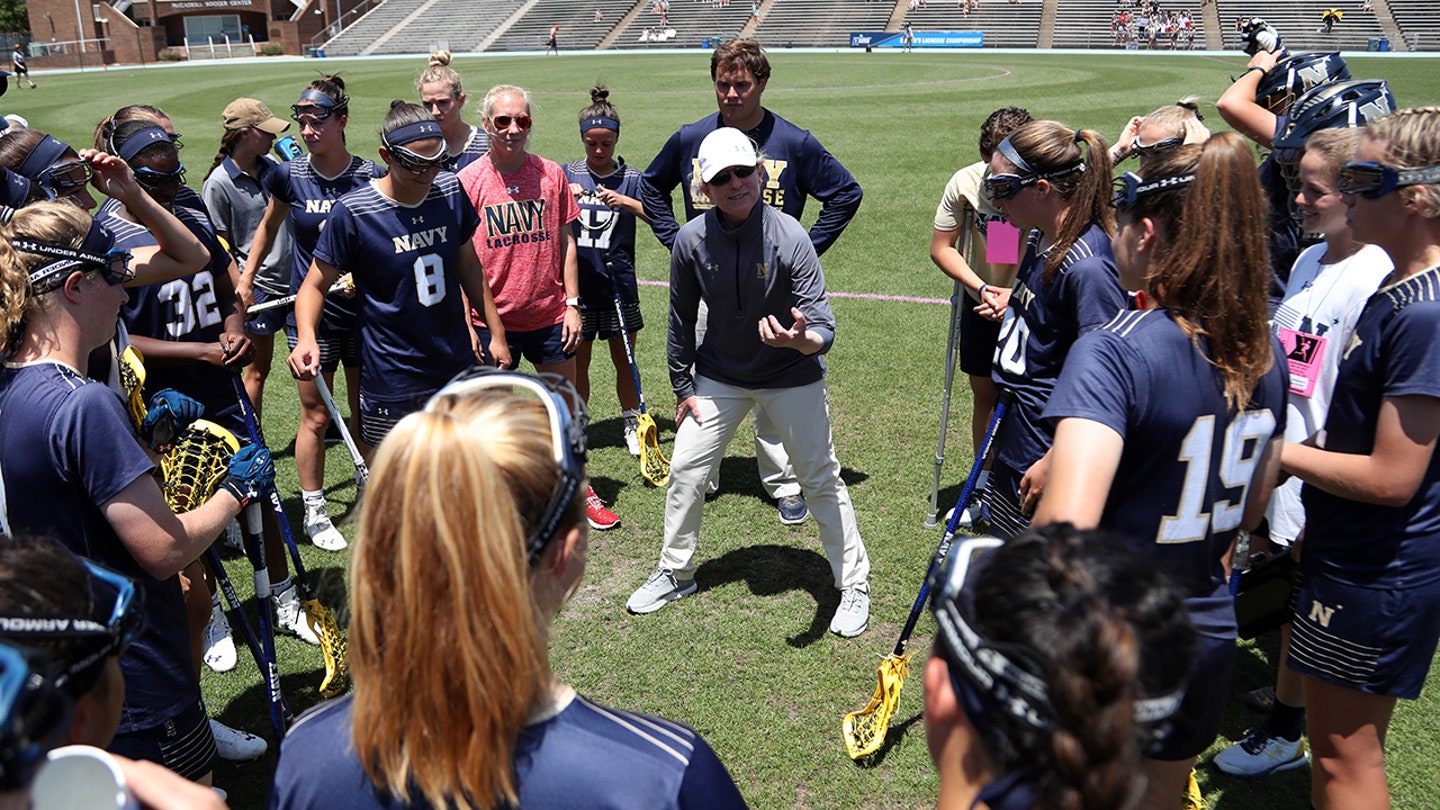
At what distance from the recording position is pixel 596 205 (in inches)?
297

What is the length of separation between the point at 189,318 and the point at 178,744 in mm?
2824

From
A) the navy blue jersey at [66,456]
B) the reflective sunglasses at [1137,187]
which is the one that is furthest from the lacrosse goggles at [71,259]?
the reflective sunglasses at [1137,187]

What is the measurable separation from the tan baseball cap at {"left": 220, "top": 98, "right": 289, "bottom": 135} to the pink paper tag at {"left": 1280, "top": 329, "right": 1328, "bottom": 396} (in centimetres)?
652

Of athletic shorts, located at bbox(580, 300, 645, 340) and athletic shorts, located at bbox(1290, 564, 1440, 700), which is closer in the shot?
athletic shorts, located at bbox(1290, 564, 1440, 700)

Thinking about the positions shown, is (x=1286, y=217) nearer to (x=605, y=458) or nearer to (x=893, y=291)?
(x=605, y=458)

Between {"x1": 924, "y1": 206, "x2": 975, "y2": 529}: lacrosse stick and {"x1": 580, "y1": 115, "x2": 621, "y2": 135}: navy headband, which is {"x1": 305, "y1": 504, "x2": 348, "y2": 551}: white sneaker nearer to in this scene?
{"x1": 580, "y1": 115, "x2": 621, "y2": 135}: navy headband

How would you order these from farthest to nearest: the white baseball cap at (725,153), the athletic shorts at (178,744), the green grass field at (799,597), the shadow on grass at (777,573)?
1. the shadow on grass at (777,573)
2. the white baseball cap at (725,153)
3. the green grass field at (799,597)
4. the athletic shorts at (178,744)

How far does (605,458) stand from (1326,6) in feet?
195

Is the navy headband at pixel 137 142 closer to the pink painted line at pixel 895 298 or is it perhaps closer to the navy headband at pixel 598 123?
the navy headband at pixel 598 123

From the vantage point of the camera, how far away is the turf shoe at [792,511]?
6453 mm

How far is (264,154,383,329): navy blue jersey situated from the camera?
6.33 metres

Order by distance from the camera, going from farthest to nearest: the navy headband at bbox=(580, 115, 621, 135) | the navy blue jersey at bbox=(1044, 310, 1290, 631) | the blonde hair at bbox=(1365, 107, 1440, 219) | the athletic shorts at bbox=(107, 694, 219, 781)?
the navy headband at bbox=(580, 115, 621, 135) < the athletic shorts at bbox=(107, 694, 219, 781) < the blonde hair at bbox=(1365, 107, 1440, 219) < the navy blue jersey at bbox=(1044, 310, 1290, 631)

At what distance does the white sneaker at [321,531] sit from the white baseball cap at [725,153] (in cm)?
348

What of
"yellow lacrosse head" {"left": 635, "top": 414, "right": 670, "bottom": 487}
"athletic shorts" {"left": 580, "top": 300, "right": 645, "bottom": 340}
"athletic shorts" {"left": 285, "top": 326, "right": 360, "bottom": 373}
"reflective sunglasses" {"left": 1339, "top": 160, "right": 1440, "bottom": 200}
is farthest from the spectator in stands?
"reflective sunglasses" {"left": 1339, "top": 160, "right": 1440, "bottom": 200}
